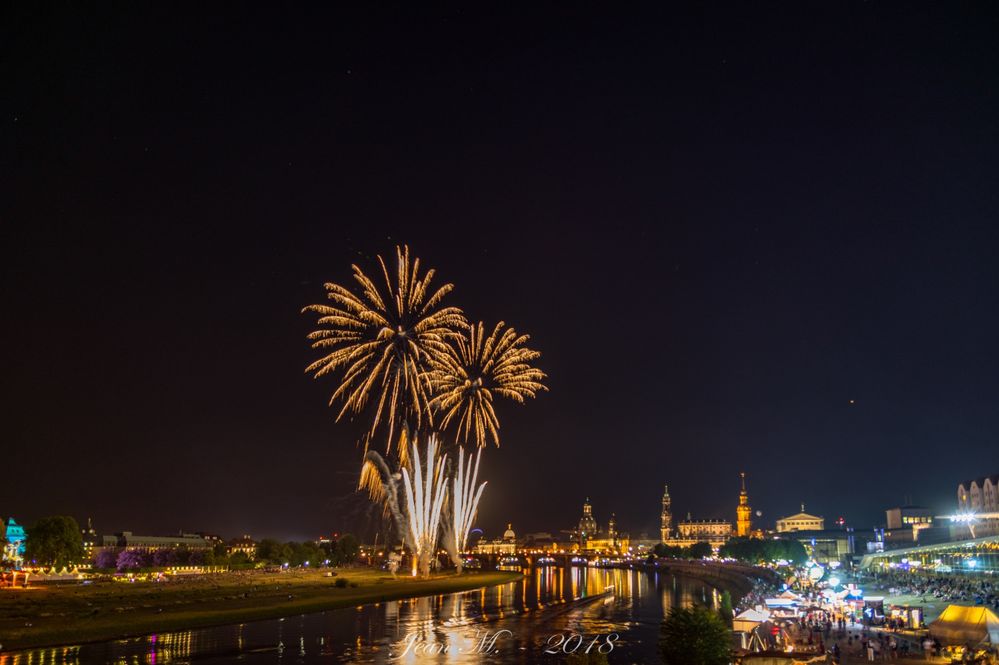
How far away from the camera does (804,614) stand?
224 feet

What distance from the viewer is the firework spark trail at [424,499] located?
9094 centimetres

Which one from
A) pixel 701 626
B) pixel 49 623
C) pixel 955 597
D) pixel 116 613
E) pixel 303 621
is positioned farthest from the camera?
pixel 955 597

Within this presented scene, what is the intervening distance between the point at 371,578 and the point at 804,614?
52847 millimetres

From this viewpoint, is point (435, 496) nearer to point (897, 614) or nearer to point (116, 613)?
point (116, 613)

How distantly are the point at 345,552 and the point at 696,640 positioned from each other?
13338 centimetres

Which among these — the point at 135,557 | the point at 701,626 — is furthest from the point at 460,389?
the point at 135,557

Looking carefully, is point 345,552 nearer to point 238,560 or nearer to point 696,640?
point 238,560

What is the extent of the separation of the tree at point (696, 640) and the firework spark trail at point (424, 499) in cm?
5161

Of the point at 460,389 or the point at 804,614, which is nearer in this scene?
the point at 804,614

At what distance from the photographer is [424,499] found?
95.9m

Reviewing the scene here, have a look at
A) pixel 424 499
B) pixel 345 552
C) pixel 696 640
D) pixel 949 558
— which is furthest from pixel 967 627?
pixel 949 558

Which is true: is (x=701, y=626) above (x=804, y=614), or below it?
above

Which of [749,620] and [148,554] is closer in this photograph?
[749,620]

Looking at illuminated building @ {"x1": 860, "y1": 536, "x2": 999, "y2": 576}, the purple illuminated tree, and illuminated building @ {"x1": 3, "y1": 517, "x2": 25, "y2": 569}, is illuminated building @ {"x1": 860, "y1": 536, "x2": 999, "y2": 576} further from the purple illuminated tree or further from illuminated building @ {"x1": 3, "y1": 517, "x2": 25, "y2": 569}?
the purple illuminated tree
